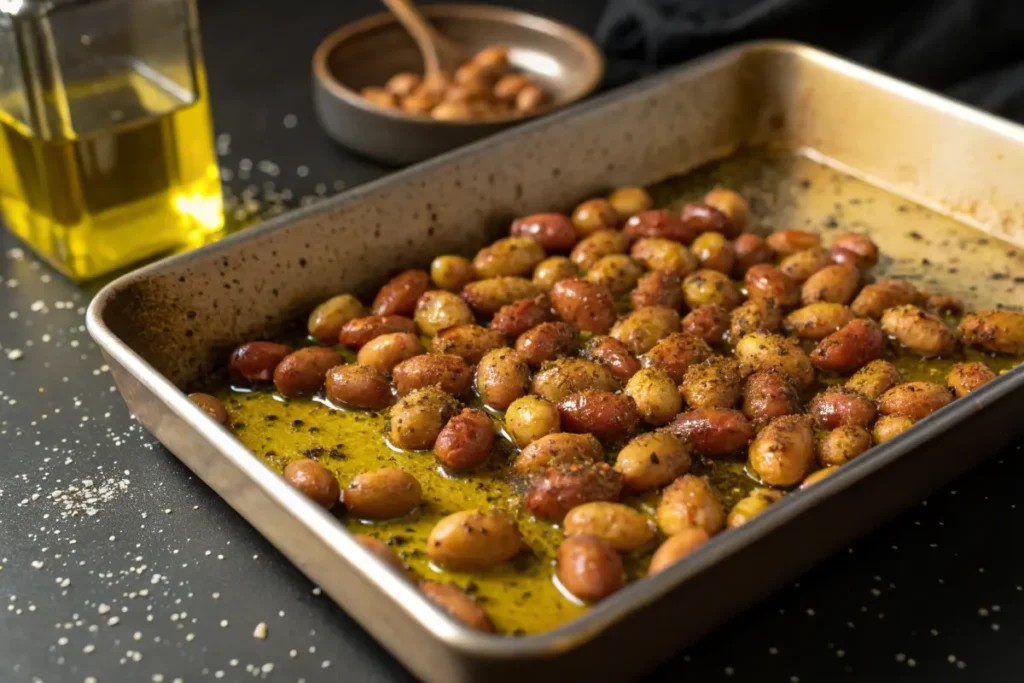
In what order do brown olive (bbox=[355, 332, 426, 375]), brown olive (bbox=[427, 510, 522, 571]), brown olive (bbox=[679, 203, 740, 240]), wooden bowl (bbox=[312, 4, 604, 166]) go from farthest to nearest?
wooden bowl (bbox=[312, 4, 604, 166])
brown olive (bbox=[679, 203, 740, 240])
brown olive (bbox=[355, 332, 426, 375])
brown olive (bbox=[427, 510, 522, 571])

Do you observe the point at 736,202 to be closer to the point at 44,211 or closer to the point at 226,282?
the point at 226,282

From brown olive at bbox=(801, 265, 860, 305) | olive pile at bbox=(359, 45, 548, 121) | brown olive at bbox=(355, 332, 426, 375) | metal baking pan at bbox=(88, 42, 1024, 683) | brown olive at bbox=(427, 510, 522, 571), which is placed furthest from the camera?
olive pile at bbox=(359, 45, 548, 121)

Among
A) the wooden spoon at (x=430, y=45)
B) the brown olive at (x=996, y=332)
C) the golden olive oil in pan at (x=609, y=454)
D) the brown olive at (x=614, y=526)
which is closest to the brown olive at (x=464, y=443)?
the golden olive oil in pan at (x=609, y=454)

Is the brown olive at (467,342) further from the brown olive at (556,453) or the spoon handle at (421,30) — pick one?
the spoon handle at (421,30)

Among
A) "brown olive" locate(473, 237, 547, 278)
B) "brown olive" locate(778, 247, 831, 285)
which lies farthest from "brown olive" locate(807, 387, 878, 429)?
"brown olive" locate(473, 237, 547, 278)

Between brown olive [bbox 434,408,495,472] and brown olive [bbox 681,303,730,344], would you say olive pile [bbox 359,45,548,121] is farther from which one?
brown olive [bbox 434,408,495,472]

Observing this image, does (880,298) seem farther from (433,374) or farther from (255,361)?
(255,361)

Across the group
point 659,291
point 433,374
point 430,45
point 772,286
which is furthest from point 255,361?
point 430,45
